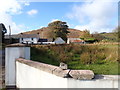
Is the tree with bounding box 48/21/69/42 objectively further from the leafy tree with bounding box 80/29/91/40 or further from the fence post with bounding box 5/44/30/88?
the fence post with bounding box 5/44/30/88

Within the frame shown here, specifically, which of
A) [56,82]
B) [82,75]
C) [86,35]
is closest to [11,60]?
[56,82]

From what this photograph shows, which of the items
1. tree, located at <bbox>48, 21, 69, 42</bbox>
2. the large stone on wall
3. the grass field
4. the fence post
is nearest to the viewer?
the large stone on wall

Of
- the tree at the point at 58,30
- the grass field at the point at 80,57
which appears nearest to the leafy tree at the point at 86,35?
the tree at the point at 58,30

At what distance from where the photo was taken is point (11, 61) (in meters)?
4.04

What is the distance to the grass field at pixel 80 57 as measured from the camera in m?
7.04

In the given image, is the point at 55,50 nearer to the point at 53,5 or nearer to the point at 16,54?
the point at 53,5

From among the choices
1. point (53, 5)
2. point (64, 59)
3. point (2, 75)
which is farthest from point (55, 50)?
point (2, 75)

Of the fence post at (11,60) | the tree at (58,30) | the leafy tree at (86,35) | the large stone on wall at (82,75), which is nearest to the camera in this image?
the large stone on wall at (82,75)

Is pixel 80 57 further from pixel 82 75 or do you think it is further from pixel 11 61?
pixel 82 75

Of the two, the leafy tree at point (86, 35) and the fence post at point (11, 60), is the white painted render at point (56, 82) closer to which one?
the fence post at point (11, 60)

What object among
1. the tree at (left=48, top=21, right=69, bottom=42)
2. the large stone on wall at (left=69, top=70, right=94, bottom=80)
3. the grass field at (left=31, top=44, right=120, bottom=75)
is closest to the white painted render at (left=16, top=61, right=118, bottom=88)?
the large stone on wall at (left=69, top=70, right=94, bottom=80)

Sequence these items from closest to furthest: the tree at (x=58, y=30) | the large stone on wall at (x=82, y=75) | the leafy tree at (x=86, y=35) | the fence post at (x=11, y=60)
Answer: the large stone on wall at (x=82, y=75)
the fence post at (x=11, y=60)
the leafy tree at (x=86, y=35)
the tree at (x=58, y=30)

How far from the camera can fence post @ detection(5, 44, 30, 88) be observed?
3.97 meters

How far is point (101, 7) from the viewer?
251 inches
